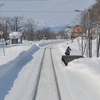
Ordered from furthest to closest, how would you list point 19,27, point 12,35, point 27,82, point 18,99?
point 19,27, point 12,35, point 27,82, point 18,99

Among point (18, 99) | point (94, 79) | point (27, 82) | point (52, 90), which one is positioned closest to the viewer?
point (18, 99)

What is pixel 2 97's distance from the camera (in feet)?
33.1

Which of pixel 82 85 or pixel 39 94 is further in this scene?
pixel 82 85

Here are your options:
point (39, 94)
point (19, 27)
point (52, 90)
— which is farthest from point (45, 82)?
point (19, 27)

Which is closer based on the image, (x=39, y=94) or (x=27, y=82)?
(x=39, y=94)

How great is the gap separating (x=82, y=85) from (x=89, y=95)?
87.1 inches

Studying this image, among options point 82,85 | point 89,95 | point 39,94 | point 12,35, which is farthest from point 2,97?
point 12,35

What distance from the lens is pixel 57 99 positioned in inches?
400

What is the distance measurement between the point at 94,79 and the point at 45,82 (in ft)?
8.81

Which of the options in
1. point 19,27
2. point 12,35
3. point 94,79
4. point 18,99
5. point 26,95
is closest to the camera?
point 18,99

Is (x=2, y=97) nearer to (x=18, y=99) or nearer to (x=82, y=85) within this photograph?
(x=18, y=99)

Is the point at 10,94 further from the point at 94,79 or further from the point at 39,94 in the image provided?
the point at 94,79

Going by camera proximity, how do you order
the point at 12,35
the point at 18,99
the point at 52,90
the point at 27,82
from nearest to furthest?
the point at 18,99 → the point at 52,90 → the point at 27,82 → the point at 12,35

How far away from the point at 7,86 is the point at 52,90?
7.19 feet
